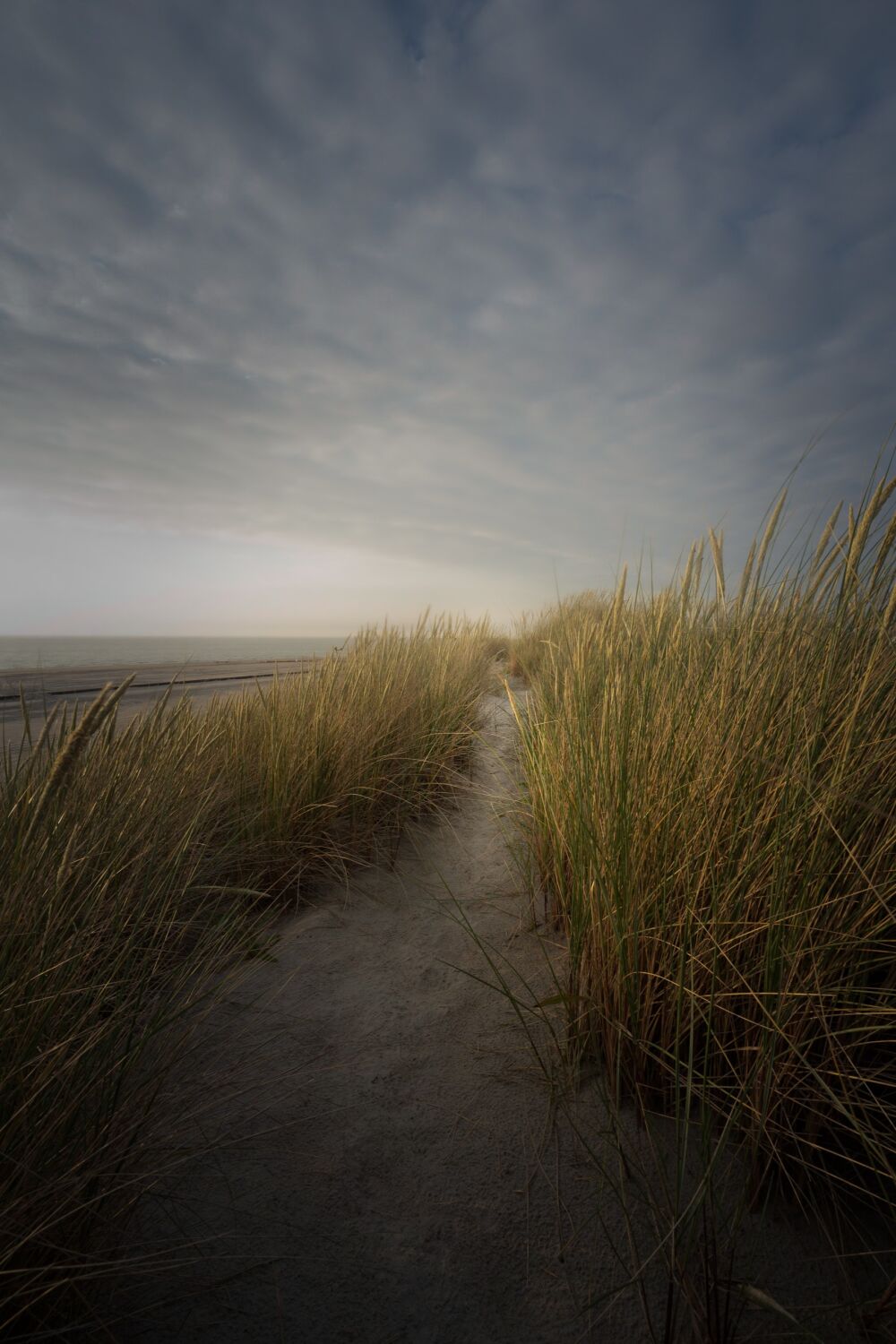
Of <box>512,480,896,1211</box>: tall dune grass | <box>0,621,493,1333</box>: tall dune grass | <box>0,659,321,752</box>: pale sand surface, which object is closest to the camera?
<box>0,621,493,1333</box>: tall dune grass

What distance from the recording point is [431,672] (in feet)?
13.4

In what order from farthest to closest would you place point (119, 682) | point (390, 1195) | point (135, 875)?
point (119, 682), point (135, 875), point (390, 1195)

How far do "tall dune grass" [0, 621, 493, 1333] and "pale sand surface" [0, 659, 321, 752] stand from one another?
0.66m

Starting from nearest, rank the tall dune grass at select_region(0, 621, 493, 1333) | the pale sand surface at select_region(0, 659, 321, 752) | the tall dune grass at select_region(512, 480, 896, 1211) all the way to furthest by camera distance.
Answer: the tall dune grass at select_region(0, 621, 493, 1333) < the tall dune grass at select_region(512, 480, 896, 1211) < the pale sand surface at select_region(0, 659, 321, 752)

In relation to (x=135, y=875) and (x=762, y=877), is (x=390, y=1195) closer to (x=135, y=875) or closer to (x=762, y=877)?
(x=135, y=875)

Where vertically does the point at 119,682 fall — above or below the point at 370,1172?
above

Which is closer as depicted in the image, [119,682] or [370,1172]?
[370,1172]

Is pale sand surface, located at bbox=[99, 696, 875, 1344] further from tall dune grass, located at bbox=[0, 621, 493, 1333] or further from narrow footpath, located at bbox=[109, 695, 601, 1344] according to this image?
tall dune grass, located at bbox=[0, 621, 493, 1333]

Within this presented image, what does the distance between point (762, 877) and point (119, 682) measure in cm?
402

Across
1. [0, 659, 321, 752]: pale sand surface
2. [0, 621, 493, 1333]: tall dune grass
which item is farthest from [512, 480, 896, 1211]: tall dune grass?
[0, 659, 321, 752]: pale sand surface

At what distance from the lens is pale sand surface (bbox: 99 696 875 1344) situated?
840 millimetres

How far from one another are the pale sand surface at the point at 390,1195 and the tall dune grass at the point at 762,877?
0.18 metres

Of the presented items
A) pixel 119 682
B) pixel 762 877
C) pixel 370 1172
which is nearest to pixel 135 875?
pixel 370 1172

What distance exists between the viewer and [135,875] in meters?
1.24
